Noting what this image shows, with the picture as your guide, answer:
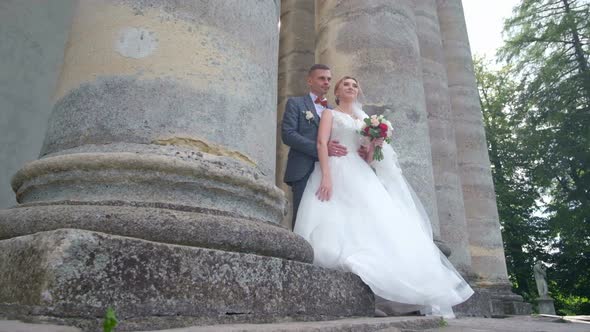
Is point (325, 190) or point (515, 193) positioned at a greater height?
point (515, 193)

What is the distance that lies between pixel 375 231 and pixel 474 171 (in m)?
6.23

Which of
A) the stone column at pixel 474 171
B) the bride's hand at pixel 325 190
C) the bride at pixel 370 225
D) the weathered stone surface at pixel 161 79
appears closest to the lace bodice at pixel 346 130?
the bride at pixel 370 225

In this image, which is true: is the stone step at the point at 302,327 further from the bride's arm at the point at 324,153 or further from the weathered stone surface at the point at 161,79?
the bride's arm at the point at 324,153

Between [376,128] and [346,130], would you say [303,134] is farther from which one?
[376,128]

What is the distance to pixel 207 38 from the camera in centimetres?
272

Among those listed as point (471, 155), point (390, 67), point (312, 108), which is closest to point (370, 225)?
point (312, 108)

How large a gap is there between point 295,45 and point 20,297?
6.74m

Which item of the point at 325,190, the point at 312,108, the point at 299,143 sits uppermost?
the point at 312,108

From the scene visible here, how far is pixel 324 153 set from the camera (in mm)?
4160

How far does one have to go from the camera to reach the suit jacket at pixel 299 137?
4.27 metres

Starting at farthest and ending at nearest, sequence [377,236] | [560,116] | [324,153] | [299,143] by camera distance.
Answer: [560,116], [299,143], [324,153], [377,236]

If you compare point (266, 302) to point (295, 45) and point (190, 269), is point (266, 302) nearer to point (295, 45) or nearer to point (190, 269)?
point (190, 269)

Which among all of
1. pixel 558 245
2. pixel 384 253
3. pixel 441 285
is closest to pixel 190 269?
pixel 384 253

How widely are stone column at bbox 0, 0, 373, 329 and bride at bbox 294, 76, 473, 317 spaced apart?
0.46m
